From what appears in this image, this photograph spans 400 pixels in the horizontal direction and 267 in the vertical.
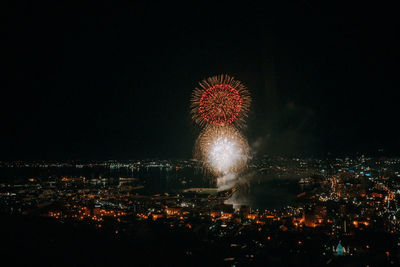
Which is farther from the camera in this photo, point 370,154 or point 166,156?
point 166,156

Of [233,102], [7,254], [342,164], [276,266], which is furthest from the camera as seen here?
[342,164]

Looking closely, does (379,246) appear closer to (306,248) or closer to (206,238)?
(306,248)

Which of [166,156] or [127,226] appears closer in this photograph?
[127,226]

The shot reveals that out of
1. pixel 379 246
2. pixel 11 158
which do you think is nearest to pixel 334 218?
pixel 379 246

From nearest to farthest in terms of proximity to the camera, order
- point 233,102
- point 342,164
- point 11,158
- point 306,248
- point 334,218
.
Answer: point 306,248
point 233,102
point 334,218
point 342,164
point 11,158

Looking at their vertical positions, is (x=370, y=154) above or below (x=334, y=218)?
above

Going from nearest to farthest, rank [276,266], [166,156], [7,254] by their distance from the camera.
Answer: [7,254] → [276,266] → [166,156]

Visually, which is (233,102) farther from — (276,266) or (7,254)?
(7,254)

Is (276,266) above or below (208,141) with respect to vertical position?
below

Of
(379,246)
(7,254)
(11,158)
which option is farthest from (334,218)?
(11,158)
